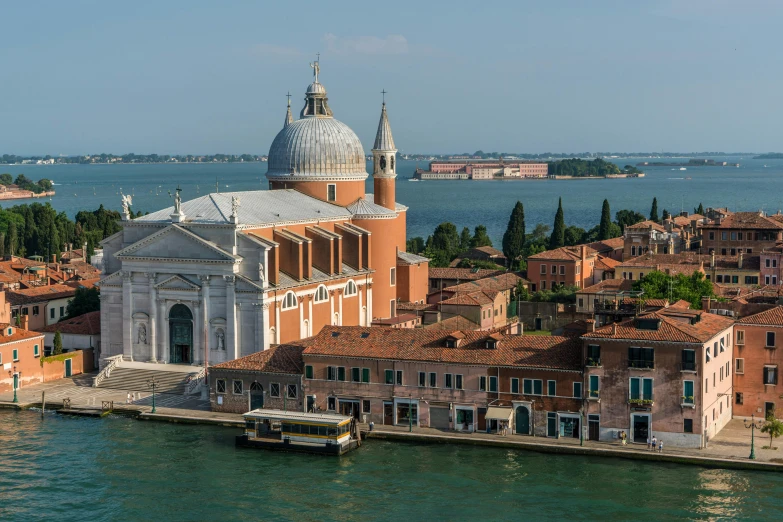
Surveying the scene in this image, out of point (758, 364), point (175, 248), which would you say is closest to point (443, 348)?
point (758, 364)

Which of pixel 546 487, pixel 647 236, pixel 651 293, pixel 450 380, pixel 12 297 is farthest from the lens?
pixel 647 236

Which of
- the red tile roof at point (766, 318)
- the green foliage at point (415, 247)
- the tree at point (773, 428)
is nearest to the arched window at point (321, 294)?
the red tile roof at point (766, 318)

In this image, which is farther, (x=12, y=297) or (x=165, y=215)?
(x=12, y=297)

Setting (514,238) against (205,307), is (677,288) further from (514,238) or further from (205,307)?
(514,238)

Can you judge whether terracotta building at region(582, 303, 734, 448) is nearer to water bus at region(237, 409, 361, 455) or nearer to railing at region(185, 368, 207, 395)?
water bus at region(237, 409, 361, 455)

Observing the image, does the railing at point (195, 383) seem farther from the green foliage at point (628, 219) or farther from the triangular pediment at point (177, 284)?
the green foliage at point (628, 219)

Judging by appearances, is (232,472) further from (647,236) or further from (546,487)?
(647,236)

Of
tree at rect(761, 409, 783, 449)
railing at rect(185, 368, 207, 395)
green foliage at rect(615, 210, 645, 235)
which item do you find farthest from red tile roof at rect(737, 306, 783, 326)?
green foliage at rect(615, 210, 645, 235)

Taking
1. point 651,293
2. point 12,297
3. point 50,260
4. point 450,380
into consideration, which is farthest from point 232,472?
point 50,260
